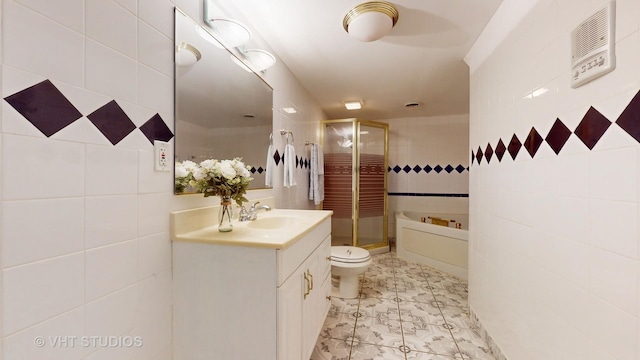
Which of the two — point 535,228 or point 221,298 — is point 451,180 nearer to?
point 535,228

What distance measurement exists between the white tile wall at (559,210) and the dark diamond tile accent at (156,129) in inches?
65.6

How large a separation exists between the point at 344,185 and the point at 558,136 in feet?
8.73

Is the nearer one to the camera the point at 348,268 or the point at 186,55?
the point at 186,55

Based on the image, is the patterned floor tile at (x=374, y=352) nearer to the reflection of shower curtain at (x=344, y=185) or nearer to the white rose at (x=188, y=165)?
the white rose at (x=188, y=165)

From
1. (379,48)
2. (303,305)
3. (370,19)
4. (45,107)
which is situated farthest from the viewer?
(379,48)

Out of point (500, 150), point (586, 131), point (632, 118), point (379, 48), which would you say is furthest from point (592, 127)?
point (379, 48)

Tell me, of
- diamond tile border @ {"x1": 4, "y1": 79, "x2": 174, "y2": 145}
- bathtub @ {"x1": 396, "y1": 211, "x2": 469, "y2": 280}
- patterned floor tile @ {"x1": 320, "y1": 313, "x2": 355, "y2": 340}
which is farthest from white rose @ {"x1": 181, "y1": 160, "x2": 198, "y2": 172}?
bathtub @ {"x1": 396, "y1": 211, "x2": 469, "y2": 280}

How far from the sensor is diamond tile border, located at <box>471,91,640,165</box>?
753 mm

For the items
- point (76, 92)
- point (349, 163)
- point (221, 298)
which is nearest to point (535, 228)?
point (221, 298)

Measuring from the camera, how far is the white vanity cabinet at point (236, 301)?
989 millimetres

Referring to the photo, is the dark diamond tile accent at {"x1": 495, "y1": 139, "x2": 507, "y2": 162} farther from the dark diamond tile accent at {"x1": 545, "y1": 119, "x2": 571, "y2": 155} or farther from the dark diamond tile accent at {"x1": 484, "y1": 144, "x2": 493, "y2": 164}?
the dark diamond tile accent at {"x1": 545, "y1": 119, "x2": 571, "y2": 155}

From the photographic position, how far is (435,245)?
3074mm

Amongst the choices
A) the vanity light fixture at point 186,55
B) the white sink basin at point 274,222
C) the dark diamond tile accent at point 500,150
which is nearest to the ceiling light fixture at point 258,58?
the vanity light fixture at point 186,55

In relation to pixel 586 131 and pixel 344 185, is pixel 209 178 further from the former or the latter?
pixel 344 185
